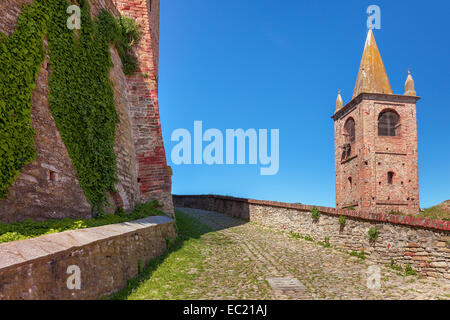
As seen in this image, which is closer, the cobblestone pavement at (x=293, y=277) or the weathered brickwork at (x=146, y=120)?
the cobblestone pavement at (x=293, y=277)

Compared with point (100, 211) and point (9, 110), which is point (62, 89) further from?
point (100, 211)

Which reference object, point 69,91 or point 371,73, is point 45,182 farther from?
point 371,73

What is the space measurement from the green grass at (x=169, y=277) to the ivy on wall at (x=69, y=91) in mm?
2395

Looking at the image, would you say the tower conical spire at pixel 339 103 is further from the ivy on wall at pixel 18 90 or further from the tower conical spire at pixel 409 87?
the ivy on wall at pixel 18 90

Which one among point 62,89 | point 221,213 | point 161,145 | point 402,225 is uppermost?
point 62,89

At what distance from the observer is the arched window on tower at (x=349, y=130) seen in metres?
31.4

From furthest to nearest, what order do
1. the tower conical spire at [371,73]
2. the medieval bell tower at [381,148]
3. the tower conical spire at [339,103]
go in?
1. the tower conical spire at [339,103]
2. the tower conical spire at [371,73]
3. the medieval bell tower at [381,148]

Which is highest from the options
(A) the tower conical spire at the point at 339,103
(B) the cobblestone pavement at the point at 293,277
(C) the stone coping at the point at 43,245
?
(A) the tower conical spire at the point at 339,103

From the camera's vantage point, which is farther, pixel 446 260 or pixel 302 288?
pixel 446 260

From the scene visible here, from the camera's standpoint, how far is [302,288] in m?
6.21

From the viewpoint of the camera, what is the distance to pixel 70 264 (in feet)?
13.1

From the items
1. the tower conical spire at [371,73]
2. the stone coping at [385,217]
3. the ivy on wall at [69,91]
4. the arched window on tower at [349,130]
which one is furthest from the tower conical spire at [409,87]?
the ivy on wall at [69,91]
